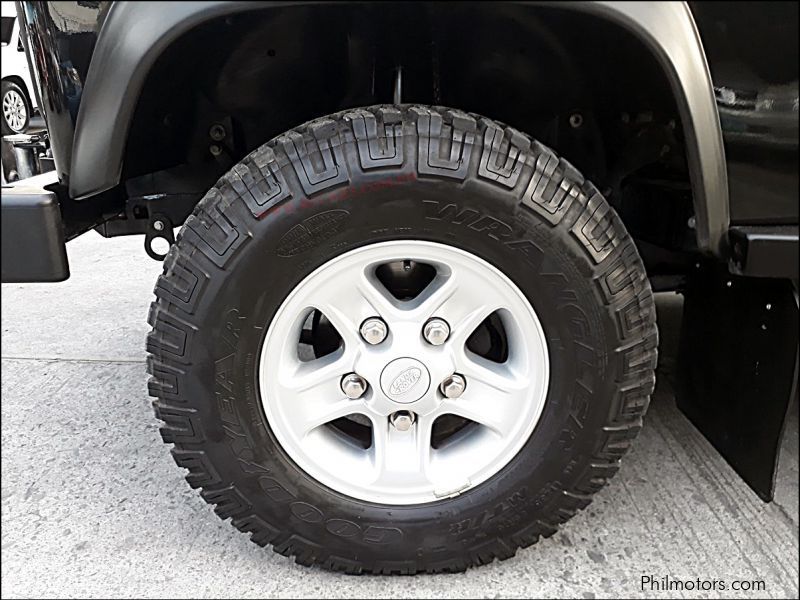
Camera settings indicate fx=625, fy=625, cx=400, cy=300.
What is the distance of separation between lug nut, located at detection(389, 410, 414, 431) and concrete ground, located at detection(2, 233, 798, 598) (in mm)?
400

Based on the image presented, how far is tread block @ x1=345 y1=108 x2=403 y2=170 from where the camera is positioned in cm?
133

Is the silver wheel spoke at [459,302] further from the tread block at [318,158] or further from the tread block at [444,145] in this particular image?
the tread block at [318,158]

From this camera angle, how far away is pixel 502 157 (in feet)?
4.45

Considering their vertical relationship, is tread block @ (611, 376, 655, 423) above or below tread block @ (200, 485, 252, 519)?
above

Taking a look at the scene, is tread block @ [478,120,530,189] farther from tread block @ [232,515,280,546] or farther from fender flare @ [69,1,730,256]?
tread block @ [232,515,280,546]

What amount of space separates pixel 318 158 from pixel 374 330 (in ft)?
1.38

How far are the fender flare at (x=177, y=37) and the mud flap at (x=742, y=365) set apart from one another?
33cm

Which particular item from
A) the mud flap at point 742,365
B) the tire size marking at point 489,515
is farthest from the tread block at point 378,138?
the mud flap at point 742,365

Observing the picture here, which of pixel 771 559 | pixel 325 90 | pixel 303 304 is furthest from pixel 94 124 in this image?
pixel 771 559

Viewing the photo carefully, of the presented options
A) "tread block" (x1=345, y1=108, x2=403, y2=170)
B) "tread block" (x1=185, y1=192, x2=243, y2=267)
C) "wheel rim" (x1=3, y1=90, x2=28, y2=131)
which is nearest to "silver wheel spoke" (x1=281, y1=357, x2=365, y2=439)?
"tread block" (x1=185, y1=192, x2=243, y2=267)

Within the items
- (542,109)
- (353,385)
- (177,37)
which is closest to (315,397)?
(353,385)

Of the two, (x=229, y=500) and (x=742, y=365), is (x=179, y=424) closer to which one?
(x=229, y=500)

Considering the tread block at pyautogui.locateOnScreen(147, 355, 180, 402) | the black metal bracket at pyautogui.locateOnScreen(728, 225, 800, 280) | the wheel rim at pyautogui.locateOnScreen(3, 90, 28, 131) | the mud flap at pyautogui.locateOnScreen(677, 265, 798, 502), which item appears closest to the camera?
the black metal bracket at pyautogui.locateOnScreen(728, 225, 800, 280)

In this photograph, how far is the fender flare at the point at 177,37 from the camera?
120 cm
